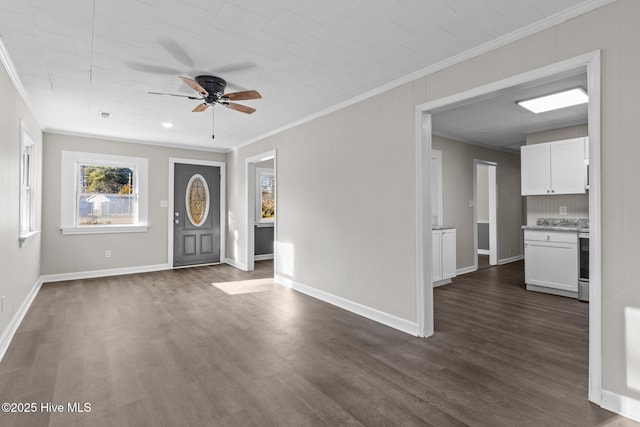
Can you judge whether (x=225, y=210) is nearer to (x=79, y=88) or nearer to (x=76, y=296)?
(x=76, y=296)

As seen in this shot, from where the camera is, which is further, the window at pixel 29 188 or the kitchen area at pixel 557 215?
the kitchen area at pixel 557 215

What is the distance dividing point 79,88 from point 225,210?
13.2 ft

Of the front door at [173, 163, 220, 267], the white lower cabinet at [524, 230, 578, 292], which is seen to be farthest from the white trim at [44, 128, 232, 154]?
the white lower cabinet at [524, 230, 578, 292]

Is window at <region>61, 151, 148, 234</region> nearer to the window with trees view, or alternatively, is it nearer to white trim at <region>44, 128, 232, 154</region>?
the window with trees view

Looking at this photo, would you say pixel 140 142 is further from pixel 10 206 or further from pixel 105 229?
pixel 10 206

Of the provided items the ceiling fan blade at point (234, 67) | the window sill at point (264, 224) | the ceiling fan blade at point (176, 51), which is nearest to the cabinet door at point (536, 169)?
the ceiling fan blade at point (234, 67)

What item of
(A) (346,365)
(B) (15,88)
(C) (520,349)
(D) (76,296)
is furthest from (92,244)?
(C) (520,349)

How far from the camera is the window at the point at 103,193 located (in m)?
5.70

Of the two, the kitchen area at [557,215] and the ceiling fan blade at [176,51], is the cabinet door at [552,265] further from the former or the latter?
the ceiling fan blade at [176,51]

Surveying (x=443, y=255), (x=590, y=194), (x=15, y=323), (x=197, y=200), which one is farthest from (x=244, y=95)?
(x=197, y=200)

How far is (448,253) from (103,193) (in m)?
6.22

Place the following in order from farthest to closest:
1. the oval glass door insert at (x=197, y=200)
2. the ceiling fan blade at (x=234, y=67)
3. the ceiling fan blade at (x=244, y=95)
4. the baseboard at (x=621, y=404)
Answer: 1. the oval glass door insert at (x=197, y=200)
2. the ceiling fan blade at (x=244, y=95)
3. the ceiling fan blade at (x=234, y=67)
4. the baseboard at (x=621, y=404)

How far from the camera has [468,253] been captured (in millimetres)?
6277

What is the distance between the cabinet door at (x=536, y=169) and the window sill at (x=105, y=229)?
22.6 ft
